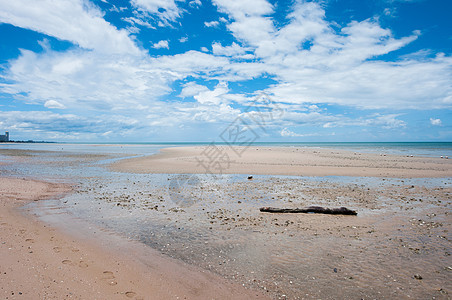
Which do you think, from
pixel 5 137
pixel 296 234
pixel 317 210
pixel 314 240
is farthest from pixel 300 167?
pixel 5 137

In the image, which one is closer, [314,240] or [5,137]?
[314,240]

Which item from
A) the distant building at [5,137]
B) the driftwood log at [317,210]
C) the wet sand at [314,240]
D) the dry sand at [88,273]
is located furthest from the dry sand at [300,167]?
the distant building at [5,137]

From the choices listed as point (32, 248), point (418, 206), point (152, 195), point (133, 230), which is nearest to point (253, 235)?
point (133, 230)

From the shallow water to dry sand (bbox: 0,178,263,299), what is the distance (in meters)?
0.63

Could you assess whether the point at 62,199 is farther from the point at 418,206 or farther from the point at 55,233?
the point at 418,206

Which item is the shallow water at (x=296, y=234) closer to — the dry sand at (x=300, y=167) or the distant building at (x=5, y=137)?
the dry sand at (x=300, y=167)

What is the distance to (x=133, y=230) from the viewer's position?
27.8 ft

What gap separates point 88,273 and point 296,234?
6104mm

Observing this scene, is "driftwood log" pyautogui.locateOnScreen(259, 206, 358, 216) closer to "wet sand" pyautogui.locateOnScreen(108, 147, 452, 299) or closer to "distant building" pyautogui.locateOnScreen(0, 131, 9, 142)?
"wet sand" pyautogui.locateOnScreen(108, 147, 452, 299)

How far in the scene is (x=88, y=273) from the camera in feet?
18.1

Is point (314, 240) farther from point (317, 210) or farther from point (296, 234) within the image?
point (317, 210)

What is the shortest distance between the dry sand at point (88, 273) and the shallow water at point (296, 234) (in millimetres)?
627

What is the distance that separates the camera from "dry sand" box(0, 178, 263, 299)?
4844 millimetres

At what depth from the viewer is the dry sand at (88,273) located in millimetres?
4844
